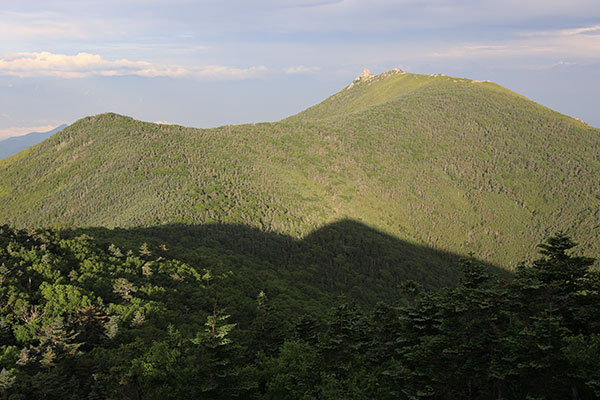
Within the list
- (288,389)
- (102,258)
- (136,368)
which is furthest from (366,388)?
(102,258)

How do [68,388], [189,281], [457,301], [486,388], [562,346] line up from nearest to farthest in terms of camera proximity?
[562,346], [486,388], [457,301], [68,388], [189,281]

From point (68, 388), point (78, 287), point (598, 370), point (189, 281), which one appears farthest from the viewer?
point (189, 281)

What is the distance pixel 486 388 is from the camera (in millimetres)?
38031

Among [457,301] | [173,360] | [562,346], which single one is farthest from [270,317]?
[562,346]

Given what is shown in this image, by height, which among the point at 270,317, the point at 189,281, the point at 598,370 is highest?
the point at 598,370

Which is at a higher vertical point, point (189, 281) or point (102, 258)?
point (102, 258)

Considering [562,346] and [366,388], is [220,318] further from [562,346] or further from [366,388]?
[562,346]

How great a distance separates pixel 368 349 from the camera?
2259 inches

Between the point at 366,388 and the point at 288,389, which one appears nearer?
the point at 366,388

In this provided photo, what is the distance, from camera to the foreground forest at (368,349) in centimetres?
3409

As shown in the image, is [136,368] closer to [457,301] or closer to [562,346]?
[457,301]

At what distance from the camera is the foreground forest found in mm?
34094

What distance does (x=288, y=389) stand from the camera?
1828 inches

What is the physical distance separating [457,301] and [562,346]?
1055 centimetres
